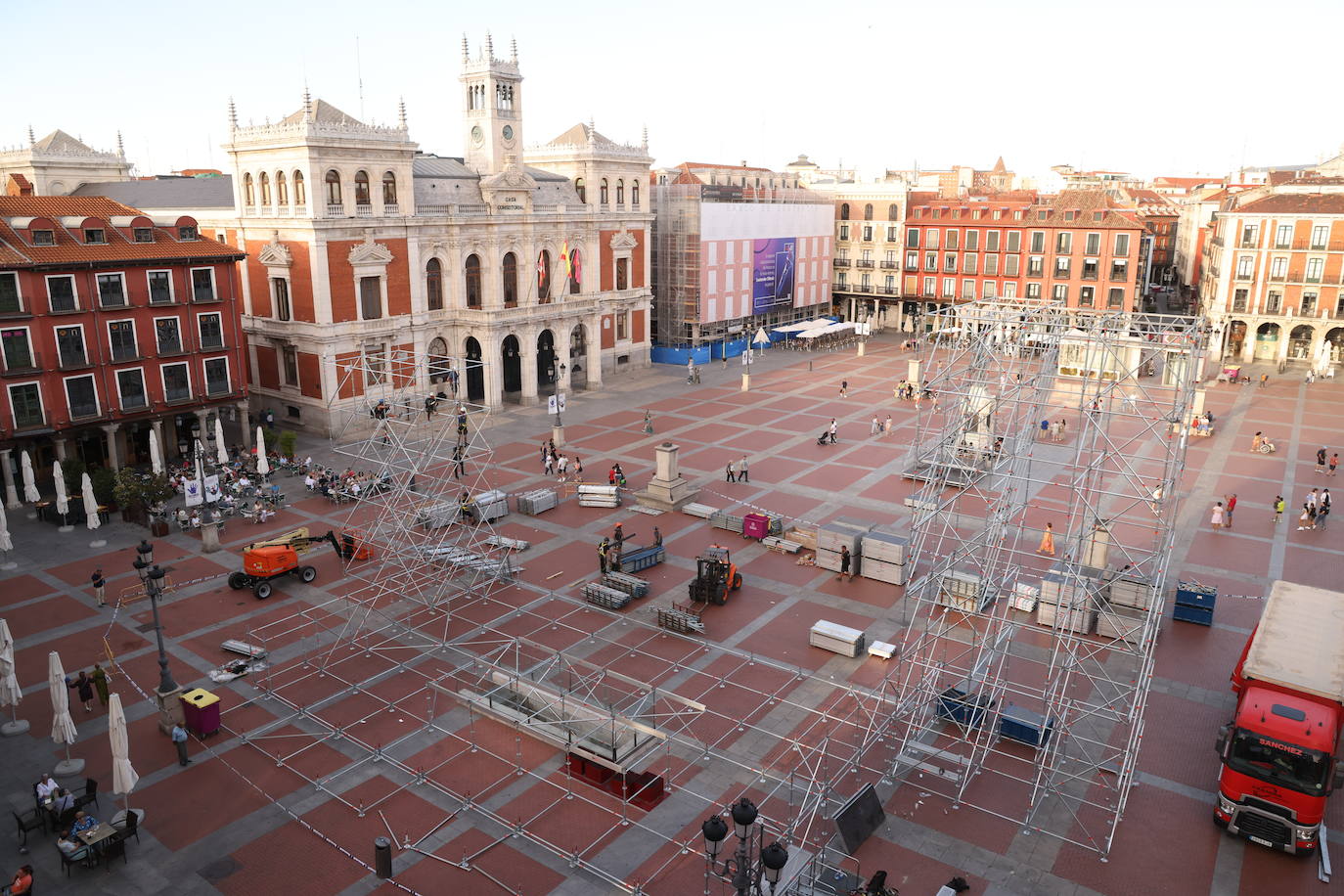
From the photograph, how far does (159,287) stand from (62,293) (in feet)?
13.7

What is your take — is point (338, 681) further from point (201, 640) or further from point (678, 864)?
point (678, 864)

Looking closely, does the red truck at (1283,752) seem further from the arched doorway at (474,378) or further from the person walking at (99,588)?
the arched doorway at (474,378)

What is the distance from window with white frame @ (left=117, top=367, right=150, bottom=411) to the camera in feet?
136

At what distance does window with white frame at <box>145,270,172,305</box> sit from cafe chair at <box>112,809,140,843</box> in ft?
99.6

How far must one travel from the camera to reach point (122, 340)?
41.4m

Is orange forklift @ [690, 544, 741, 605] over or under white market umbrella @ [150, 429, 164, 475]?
under

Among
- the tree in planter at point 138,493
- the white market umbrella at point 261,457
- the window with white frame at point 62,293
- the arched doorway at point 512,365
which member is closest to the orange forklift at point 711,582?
the white market umbrella at point 261,457

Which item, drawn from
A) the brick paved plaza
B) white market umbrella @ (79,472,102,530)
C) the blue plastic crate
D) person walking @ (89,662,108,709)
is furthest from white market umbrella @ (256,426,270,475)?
the blue plastic crate

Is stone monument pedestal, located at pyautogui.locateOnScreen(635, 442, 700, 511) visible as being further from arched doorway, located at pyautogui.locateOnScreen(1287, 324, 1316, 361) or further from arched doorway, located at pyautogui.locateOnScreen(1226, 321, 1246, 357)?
arched doorway, located at pyautogui.locateOnScreen(1287, 324, 1316, 361)

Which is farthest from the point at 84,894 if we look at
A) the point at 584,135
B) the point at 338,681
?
the point at 584,135

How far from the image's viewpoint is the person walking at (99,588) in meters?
29.6

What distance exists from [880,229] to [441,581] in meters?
70.0

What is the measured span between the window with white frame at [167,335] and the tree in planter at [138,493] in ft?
24.8

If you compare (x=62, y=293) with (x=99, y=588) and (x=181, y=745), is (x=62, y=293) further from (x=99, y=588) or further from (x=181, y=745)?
(x=181, y=745)
